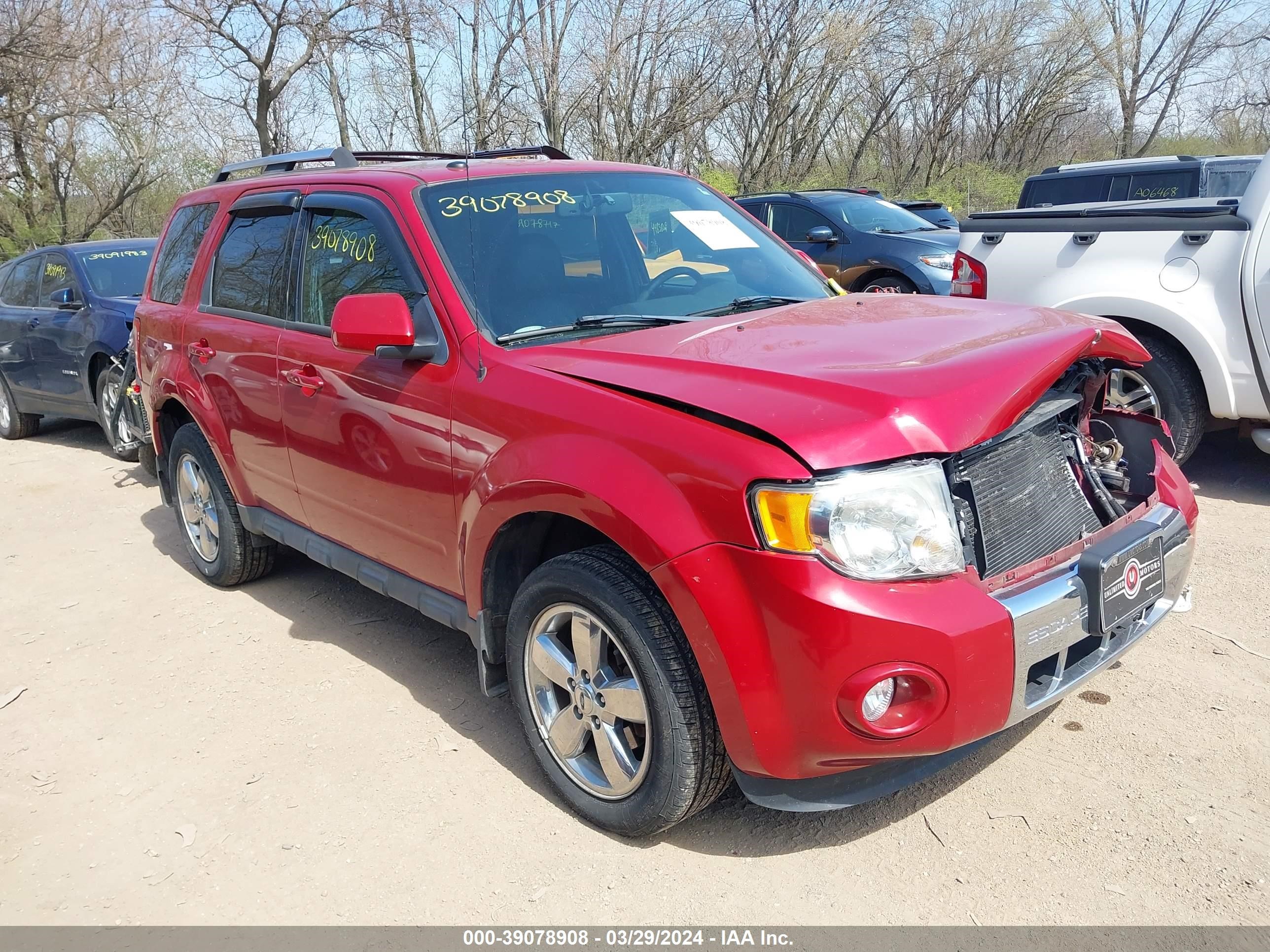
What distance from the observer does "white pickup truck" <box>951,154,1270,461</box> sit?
16.9ft

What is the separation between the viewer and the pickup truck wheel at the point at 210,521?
16.2ft

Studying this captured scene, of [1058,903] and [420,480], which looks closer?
[1058,903]

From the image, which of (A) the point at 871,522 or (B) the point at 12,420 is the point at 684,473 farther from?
(B) the point at 12,420

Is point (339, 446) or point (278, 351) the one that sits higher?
point (278, 351)

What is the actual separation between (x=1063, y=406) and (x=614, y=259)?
1610 mm

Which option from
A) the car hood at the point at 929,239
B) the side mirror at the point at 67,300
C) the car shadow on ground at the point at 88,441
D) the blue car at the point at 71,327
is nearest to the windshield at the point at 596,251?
the car shadow on ground at the point at 88,441

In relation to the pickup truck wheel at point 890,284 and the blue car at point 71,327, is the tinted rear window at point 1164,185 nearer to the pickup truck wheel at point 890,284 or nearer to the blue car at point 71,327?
the pickup truck wheel at point 890,284

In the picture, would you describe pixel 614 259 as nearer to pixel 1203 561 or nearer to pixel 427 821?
pixel 427 821

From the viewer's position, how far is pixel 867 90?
86.9 feet

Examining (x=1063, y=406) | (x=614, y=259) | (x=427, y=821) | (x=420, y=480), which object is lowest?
(x=427, y=821)

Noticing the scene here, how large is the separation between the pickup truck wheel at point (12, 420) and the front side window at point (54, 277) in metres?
1.18

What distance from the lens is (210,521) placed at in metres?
5.13

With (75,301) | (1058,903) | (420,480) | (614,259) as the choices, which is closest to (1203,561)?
(1058,903)
